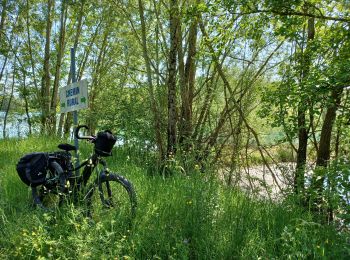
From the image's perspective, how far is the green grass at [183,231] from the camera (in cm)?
258

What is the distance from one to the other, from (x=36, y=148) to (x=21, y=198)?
2.73 metres

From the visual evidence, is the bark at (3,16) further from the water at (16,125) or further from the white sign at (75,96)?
the white sign at (75,96)

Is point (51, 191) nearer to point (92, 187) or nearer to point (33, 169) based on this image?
point (33, 169)

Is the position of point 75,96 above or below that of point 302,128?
above

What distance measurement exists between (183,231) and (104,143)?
1159mm

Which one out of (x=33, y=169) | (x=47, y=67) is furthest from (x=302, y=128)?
(x=47, y=67)

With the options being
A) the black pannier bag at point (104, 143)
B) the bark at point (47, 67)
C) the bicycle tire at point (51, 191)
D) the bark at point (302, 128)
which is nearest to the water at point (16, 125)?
the bark at point (47, 67)

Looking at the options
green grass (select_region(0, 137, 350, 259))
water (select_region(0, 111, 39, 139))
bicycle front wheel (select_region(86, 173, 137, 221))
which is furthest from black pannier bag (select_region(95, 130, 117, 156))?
water (select_region(0, 111, 39, 139))

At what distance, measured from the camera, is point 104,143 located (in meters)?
3.52

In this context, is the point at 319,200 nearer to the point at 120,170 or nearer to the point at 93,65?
the point at 120,170

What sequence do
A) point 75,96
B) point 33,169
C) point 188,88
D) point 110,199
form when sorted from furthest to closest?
1. point 188,88
2. point 75,96
3. point 33,169
4. point 110,199

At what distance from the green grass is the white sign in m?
1.12

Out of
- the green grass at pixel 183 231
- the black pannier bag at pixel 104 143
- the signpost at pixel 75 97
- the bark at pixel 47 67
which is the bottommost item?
the green grass at pixel 183 231

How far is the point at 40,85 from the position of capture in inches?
630
